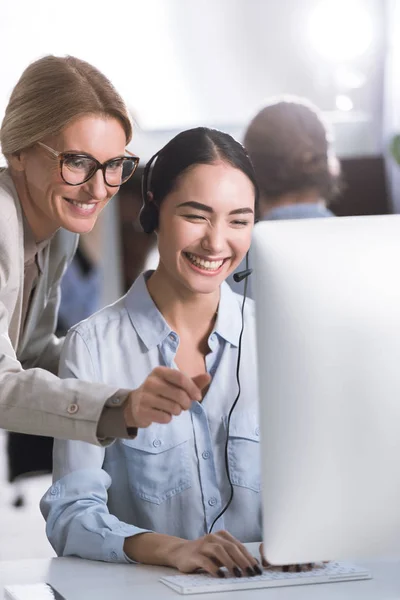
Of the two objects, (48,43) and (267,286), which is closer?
(267,286)

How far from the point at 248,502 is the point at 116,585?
1.39 ft

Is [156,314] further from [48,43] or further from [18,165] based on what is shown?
[48,43]

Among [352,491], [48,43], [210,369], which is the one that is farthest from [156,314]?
[48,43]

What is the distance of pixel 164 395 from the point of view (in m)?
1.24

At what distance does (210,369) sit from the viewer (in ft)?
5.78

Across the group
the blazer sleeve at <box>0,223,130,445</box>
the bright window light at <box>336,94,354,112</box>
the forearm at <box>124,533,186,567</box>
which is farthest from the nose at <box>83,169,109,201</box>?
the bright window light at <box>336,94,354,112</box>

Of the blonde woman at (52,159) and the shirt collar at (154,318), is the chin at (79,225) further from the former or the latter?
the shirt collar at (154,318)

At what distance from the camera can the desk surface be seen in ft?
4.09

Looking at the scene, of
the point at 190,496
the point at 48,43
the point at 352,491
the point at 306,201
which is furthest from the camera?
the point at 48,43

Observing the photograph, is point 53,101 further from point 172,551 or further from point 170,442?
point 172,551

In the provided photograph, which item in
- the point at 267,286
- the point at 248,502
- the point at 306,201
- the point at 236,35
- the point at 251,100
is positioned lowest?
the point at 248,502

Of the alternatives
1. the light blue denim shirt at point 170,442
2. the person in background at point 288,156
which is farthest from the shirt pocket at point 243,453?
the person in background at point 288,156

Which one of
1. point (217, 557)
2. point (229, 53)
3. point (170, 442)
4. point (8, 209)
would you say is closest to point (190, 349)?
point (170, 442)

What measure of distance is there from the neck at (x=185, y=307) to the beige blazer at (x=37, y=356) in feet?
0.80
